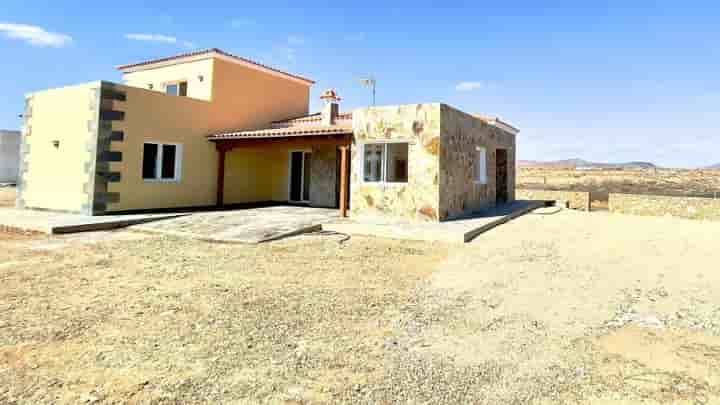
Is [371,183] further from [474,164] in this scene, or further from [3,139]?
[3,139]

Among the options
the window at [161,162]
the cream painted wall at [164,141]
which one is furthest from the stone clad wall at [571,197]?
the window at [161,162]

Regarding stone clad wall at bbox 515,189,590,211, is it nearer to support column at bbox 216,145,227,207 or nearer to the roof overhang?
the roof overhang

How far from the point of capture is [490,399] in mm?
2771

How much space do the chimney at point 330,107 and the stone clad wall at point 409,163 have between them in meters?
4.47

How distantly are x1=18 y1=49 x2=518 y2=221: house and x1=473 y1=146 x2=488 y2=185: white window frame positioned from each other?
70 mm

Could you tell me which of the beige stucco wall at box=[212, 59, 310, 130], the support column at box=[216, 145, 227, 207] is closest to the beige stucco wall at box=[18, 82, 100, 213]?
the support column at box=[216, 145, 227, 207]

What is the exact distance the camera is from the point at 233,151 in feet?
51.4

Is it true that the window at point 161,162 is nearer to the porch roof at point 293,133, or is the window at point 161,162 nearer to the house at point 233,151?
the house at point 233,151

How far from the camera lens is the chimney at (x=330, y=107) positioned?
16.2 m

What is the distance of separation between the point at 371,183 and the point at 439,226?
2.69 meters

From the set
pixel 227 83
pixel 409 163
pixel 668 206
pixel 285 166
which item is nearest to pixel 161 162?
pixel 227 83

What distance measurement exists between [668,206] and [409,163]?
515 inches

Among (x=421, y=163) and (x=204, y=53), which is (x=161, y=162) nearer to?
(x=204, y=53)

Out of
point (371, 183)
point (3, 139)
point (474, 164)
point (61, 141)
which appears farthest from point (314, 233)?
point (3, 139)
